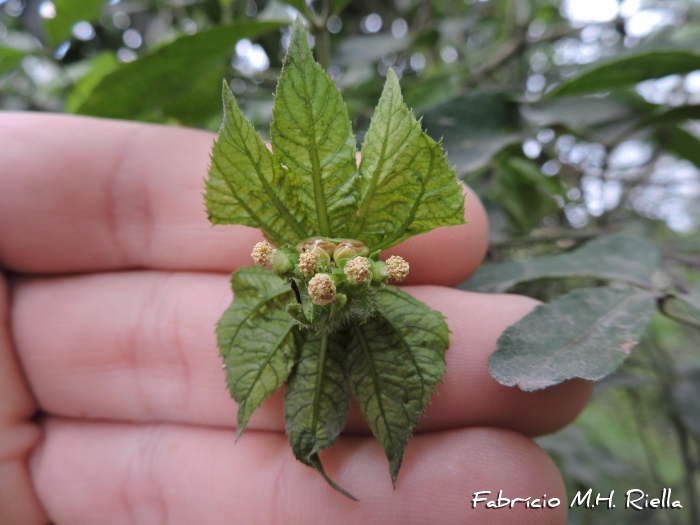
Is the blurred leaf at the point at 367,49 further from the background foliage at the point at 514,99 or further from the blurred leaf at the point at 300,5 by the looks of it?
the blurred leaf at the point at 300,5

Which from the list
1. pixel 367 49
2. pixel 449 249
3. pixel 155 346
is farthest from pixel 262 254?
pixel 367 49

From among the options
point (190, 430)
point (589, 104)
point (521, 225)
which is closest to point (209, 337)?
point (190, 430)

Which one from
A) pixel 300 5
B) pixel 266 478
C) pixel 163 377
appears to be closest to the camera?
pixel 266 478

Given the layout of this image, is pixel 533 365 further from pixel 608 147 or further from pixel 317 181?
pixel 608 147

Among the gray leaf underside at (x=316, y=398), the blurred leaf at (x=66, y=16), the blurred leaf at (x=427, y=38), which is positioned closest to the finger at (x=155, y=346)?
the gray leaf underside at (x=316, y=398)

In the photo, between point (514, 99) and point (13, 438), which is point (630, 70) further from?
point (13, 438)
